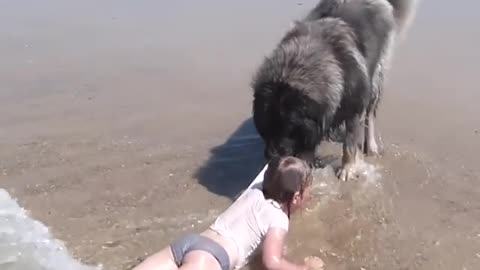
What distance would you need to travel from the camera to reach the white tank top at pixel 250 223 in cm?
427

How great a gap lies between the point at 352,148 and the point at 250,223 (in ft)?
6.20

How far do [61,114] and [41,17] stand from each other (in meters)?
3.10

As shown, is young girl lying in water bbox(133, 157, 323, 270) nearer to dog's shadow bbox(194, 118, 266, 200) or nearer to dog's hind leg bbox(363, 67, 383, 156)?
dog's shadow bbox(194, 118, 266, 200)

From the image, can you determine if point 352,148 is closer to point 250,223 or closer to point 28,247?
point 250,223

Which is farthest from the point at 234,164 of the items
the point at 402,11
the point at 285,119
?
the point at 402,11

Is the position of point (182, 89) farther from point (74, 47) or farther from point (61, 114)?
point (74, 47)

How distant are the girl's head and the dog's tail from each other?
8.71 feet

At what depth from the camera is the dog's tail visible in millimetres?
6566

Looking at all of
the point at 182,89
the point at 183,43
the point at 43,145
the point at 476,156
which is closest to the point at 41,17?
the point at 183,43

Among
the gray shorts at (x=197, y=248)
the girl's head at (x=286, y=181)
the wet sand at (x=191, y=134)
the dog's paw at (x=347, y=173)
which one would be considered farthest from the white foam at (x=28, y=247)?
the dog's paw at (x=347, y=173)

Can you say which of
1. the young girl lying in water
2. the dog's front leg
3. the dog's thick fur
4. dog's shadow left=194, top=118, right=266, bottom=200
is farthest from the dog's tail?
the young girl lying in water

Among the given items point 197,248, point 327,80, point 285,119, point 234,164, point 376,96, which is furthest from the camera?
point 376,96

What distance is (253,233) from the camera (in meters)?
4.30

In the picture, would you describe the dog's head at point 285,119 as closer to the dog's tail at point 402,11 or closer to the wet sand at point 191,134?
the wet sand at point 191,134
